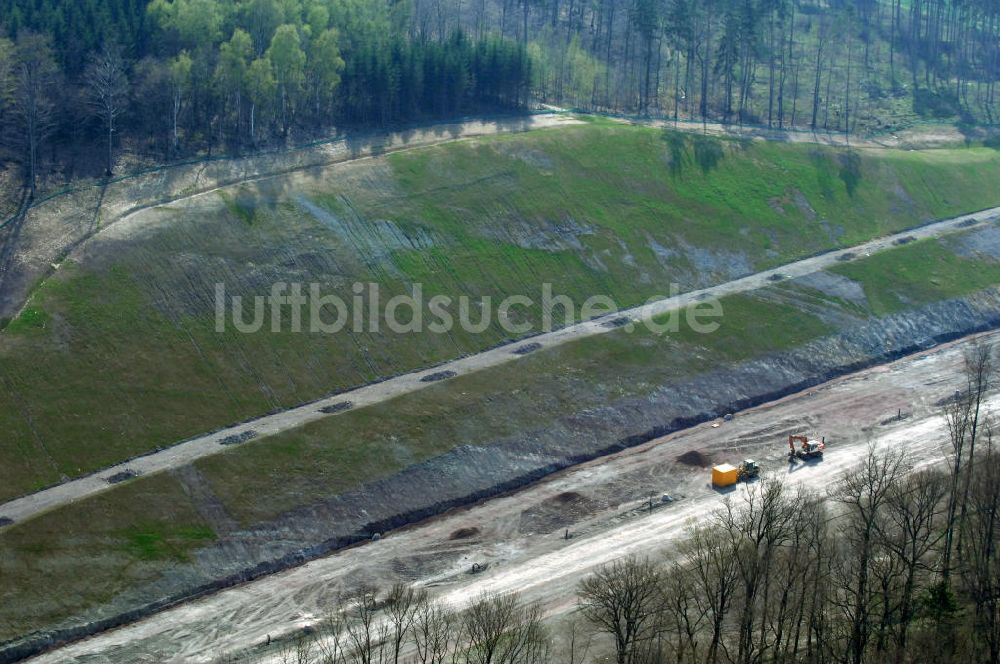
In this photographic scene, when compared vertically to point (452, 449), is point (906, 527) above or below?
above

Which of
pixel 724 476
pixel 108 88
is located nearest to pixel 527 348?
pixel 724 476

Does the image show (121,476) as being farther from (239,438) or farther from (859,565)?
(859,565)

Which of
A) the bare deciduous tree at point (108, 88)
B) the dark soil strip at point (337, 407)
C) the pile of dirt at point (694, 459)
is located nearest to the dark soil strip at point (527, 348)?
the pile of dirt at point (694, 459)

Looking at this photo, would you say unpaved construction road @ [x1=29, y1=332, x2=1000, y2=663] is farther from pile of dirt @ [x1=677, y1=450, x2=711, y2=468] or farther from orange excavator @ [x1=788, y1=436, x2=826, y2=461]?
orange excavator @ [x1=788, y1=436, x2=826, y2=461]

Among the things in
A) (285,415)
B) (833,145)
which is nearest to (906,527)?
(285,415)

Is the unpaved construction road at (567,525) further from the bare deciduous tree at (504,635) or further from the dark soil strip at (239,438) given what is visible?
the dark soil strip at (239,438)

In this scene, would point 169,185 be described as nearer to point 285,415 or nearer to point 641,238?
point 285,415

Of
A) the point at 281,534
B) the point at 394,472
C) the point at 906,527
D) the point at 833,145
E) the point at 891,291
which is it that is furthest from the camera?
the point at 833,145
